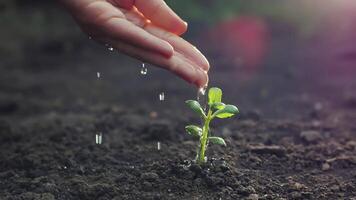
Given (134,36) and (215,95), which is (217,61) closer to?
(215,95)

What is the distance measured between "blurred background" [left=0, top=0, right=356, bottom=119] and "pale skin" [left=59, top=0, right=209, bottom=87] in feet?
4.43

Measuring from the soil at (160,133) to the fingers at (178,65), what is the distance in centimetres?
40

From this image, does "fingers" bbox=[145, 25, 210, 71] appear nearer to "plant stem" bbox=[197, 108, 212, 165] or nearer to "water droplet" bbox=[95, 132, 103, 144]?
"plant stem" bbox=[197, 108, 212, 165]

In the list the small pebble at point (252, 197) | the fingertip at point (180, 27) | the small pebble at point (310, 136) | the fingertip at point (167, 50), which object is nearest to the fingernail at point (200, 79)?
the fingertip at point (167, 50)

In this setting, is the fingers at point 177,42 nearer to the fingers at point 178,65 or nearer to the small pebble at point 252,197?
the fingers at point 178,65

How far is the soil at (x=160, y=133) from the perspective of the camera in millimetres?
2428

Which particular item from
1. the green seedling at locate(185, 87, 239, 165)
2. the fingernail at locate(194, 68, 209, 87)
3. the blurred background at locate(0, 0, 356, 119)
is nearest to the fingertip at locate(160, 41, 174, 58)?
the fingernail at locate(194, 68, 209, 87)

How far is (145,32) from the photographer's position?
2.29m

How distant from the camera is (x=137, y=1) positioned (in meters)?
2.60

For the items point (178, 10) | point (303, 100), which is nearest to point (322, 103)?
point (303, 100)

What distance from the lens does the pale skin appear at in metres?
2.26

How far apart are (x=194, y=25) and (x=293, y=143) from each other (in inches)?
122

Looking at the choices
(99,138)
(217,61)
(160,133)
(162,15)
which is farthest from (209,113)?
(217,61)

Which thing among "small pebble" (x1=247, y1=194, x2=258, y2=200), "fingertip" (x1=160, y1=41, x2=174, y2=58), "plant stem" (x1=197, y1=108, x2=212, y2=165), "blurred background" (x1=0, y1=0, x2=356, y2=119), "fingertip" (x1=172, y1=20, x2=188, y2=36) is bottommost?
"small pebble" (x1=247, y1=194, x2=258, y2=200)
